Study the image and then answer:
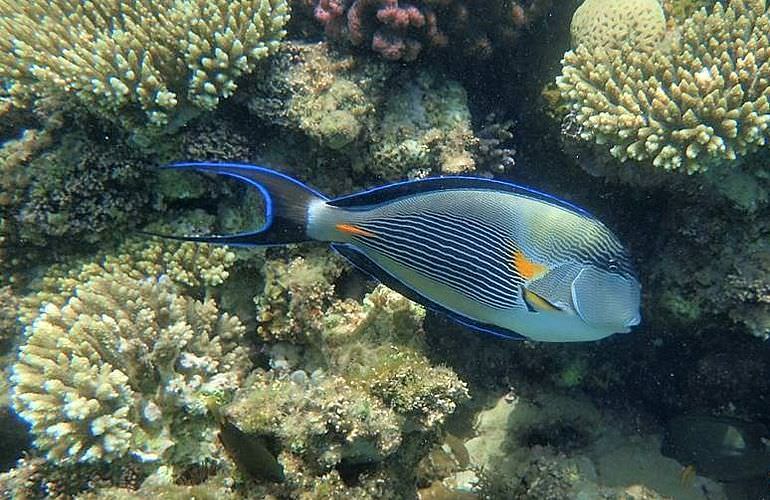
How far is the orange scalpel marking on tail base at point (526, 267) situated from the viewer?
6.78 ft

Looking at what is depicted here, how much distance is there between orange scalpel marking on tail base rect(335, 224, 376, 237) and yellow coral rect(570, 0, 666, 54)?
2394mm

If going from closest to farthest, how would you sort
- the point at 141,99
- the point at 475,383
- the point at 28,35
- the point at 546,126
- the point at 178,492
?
the point at 178,492
the point at 141,99
the point at 28,35
the point at 546,126
the point at 475,383

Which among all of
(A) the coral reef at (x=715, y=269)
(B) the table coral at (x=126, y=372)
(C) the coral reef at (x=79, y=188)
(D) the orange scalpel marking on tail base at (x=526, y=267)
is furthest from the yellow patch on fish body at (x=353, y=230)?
(A) the coral reef at (x=715, y=269)

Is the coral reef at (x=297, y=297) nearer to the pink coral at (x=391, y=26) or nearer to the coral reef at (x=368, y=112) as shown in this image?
the coral reef at (x=368, y=112)

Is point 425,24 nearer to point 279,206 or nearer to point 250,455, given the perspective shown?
point 279,206

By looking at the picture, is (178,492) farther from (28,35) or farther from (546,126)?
(546,126)

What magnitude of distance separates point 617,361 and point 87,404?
407 centimetres

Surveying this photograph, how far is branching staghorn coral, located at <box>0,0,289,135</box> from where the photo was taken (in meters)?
3.25

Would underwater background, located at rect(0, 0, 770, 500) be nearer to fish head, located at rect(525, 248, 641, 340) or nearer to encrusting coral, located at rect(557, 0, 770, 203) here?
encrusting coral, located at rect(557, 0, 770, 203)

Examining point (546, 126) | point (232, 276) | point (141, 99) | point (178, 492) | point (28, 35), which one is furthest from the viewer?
point (546, 126)

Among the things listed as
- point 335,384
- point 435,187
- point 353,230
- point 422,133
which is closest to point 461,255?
point 435,187

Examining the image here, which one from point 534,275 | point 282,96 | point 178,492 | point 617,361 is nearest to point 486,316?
point 534,275

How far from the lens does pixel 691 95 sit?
3.11 m

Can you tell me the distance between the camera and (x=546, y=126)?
4.05m
